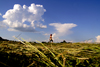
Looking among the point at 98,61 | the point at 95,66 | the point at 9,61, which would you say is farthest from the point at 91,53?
the point at 9,61

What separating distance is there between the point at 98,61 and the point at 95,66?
1.00 feet

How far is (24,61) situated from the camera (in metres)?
2.11

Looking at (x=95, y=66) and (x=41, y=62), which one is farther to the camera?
(x=95, y=66)

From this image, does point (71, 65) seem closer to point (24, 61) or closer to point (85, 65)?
point (85, 65)

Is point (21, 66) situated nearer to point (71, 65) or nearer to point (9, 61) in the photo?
point (9, 61)

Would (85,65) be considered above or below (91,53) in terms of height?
below

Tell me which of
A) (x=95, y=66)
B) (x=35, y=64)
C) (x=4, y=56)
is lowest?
(x=95, y=66)

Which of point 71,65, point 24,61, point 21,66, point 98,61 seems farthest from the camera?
point 98,61

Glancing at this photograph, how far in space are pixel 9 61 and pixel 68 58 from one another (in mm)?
1408

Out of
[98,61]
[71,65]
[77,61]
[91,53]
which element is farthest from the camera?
[91,53]

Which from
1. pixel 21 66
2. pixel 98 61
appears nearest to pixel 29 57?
pixel 21 66

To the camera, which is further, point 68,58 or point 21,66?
point 68,58

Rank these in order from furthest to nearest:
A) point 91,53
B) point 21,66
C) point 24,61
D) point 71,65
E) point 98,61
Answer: point 91,53, point 98,61, point 71,65, point 24,61, point 21,66

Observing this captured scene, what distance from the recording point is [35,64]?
2.01 m
